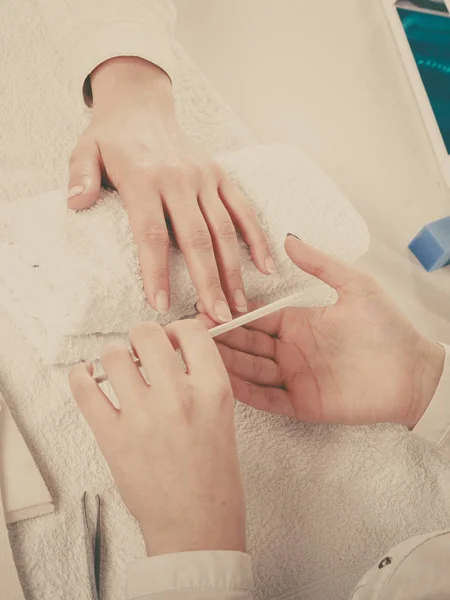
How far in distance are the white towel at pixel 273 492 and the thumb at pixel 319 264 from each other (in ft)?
0.20

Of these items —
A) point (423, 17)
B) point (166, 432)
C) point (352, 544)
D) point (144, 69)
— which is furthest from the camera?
point (423, 17)

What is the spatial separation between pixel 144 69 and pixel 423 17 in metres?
0.44

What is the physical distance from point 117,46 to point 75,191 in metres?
0.22

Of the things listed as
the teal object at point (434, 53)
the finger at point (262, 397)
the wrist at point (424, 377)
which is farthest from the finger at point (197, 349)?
the teal object at point (434, 53)

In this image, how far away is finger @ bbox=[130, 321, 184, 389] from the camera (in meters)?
0.46

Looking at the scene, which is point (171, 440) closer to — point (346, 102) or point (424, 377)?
point (424, 377)

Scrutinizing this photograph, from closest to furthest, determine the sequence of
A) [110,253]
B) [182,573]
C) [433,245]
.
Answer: [182,573] < [110,253] < [433,245]

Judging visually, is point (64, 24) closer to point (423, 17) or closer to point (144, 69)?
point (144, 69)

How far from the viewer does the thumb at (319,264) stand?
22.7 inches

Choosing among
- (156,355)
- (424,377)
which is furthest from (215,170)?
(424,377)

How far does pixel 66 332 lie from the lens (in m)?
0.54

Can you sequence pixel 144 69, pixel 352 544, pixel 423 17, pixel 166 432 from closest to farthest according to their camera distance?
1. pixel 166 432
2. pixel 352 544
3. pixel 144 69
4. pixel 423 17

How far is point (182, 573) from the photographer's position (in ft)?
1.43

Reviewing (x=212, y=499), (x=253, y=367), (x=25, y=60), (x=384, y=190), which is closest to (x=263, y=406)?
(x=253, y=367)
